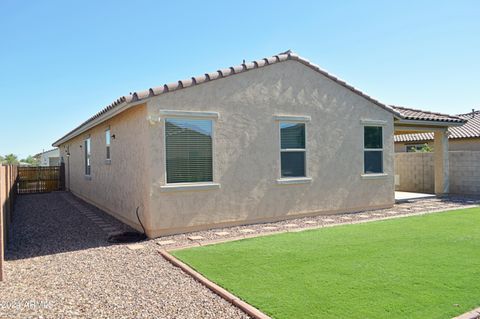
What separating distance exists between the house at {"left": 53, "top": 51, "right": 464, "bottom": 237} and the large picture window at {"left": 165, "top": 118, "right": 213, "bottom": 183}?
0.03 m

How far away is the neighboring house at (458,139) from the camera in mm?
21469

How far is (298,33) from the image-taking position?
1327 cm

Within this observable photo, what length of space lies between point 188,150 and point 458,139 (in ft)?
64.6

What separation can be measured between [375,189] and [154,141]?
28.6ft

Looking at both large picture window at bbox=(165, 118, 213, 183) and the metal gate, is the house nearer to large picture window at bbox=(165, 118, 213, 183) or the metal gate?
large picture window at bbox=(165, 118, 213, 183)

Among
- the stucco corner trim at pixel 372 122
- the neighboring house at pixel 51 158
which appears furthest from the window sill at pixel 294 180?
the neighboring house at pixel 51 158

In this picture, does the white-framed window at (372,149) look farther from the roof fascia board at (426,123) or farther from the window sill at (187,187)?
the window sill at (187,187)

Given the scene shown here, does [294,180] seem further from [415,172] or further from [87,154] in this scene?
[415,172]

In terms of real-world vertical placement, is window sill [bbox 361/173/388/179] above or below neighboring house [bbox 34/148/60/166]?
below

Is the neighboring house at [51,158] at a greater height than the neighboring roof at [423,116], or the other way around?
the neighboring roof at [423,116]

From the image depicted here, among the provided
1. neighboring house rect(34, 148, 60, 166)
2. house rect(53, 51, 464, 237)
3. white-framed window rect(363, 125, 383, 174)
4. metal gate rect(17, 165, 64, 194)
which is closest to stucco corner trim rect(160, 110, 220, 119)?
house rect(53, 51, 464, 237)

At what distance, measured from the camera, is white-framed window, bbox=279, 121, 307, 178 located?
11289 millimetres

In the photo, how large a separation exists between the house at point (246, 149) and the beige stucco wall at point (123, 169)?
38 millimetres

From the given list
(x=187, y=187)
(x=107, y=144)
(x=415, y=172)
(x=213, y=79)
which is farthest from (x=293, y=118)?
(x=415, y=172)
